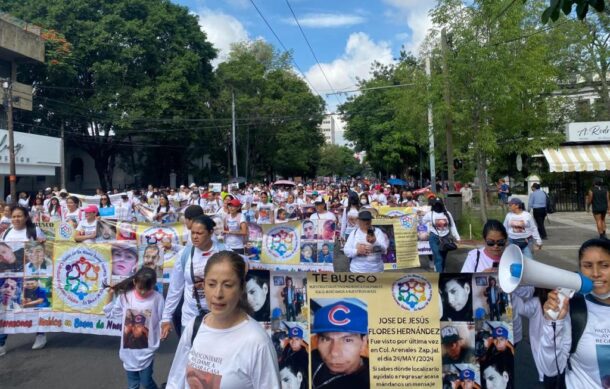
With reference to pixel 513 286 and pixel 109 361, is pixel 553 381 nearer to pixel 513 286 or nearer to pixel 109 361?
pixel 513 286

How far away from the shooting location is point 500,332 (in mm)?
4125

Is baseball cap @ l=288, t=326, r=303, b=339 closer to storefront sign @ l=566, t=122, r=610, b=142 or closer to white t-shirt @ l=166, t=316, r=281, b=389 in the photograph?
white t-shirt @ l=166, t=316, r=281, b=389

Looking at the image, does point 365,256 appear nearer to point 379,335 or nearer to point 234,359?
point 379,335

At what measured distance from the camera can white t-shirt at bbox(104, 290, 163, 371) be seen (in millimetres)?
4473

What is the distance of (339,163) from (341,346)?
12476 cm

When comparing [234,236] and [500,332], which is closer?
[500,332]

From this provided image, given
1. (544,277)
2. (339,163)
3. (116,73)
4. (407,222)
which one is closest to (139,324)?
(544,277)

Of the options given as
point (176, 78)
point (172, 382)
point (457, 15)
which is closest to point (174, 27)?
point (176, 78)

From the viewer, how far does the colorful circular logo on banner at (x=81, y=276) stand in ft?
21.0

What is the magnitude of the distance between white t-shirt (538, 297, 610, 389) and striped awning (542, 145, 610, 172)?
72.9 feet

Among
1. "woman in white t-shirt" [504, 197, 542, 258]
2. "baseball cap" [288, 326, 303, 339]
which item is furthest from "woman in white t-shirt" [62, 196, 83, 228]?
"woman in white t-shirt" [504, 197, 542, 258]

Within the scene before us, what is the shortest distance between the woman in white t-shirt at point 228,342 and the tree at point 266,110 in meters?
42.2

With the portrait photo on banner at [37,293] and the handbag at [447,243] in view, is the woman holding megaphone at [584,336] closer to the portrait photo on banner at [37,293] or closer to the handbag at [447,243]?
the portrait photo on banner at [37,293]

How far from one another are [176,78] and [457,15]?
83.3ft
